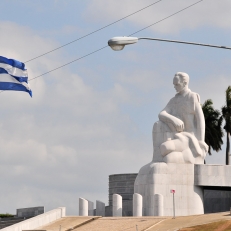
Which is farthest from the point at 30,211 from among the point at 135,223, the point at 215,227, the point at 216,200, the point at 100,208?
the point at 215,227

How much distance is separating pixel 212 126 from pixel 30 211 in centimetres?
2181

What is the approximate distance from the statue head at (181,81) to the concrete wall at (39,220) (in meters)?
8.95

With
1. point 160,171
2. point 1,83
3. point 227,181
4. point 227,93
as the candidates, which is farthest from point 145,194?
point 227,93

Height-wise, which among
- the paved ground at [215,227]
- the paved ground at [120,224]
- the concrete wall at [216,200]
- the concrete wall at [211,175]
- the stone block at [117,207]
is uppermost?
the concrete wall at [211,175]

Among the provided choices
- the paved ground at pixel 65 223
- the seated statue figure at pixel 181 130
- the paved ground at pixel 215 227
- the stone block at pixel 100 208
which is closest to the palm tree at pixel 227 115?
the stone block at pixel 100 208

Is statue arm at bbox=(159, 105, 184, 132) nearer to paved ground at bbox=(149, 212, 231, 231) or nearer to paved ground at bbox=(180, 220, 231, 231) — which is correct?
paved ground at bbox=(149, 212, 231, 231)

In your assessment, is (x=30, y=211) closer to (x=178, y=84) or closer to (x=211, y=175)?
(x=211, y=175)

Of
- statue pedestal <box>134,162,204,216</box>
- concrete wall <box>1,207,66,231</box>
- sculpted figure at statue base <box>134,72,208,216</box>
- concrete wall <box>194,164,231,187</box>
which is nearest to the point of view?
concrete wall <box>1,207,66,231</box>

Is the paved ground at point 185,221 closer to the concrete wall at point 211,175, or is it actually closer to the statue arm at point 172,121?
the concrete wall at point 211,175

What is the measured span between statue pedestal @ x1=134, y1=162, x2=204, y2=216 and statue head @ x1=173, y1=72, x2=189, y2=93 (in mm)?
4270

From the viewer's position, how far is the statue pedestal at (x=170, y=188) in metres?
44.7

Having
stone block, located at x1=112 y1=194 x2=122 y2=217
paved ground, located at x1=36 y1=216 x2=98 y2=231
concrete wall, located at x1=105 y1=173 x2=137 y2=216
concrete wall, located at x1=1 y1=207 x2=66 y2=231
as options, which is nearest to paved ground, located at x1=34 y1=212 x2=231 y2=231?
paved ground, located at x1=36 y1=216 x2=98 y2=231

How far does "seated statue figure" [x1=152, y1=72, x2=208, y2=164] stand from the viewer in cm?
4538

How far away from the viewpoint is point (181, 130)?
46.0 metres
